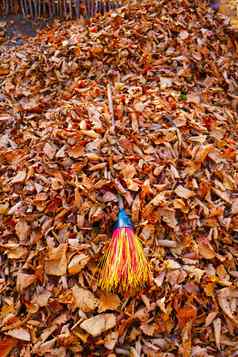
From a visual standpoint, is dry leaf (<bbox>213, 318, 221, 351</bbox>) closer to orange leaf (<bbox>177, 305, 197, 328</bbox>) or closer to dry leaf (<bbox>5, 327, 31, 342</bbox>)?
orange leaf (<bbox>177, 305, 197, 328</bbox>)

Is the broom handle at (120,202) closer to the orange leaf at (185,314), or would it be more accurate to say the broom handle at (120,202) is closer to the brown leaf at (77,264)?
the brown leaf at (77,264)

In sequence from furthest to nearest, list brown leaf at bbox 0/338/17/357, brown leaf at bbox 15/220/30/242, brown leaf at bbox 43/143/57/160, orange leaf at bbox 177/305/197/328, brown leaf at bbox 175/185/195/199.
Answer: brown leaf at bbox 43/143/57/160, brown leaf at bbox 175/185/195/199, brown leaf at bbox 15/220/30/242, orange leaf at bbox 177/305/197/328, brown leaf at bbox 0/338/17/357

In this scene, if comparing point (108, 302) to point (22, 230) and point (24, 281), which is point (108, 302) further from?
point (22, 230)

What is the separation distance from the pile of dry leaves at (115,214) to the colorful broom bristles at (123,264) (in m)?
0.07

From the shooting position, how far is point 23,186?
3.10 meters

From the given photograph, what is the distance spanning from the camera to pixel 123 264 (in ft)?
8.71

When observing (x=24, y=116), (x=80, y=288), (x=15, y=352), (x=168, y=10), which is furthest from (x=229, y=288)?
(x=168, y=10)

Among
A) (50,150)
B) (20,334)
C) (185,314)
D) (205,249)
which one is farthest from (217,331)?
(50,150)

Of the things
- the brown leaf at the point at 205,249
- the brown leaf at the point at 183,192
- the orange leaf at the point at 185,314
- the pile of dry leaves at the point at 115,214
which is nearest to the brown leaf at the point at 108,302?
the pile of dry leaves at the point at 115,214

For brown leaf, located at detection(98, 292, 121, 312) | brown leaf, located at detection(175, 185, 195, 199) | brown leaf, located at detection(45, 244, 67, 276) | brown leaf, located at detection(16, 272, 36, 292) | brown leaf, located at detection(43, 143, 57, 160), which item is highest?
brown leaf, located at detection(43, 143, 57, 160)

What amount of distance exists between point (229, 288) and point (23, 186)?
4.52 ft

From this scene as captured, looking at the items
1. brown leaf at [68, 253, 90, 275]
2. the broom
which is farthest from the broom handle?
brown leaf at [68, 253, 90, 275]

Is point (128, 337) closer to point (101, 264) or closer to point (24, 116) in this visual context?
point (101, 264)

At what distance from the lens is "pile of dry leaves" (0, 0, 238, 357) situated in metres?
2.65
